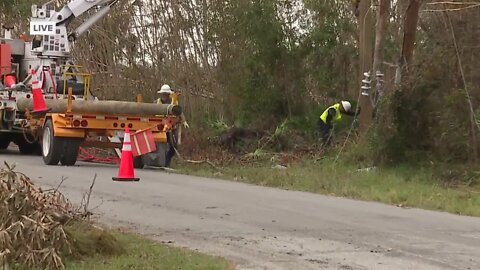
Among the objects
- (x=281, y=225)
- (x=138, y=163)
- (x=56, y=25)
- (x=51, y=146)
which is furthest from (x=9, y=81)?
(x=281, y=225)

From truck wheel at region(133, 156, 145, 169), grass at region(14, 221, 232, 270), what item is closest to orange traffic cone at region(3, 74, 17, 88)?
truck wheel at region(133, 156, 145, 169)

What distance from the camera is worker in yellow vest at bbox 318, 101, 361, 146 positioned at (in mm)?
20953

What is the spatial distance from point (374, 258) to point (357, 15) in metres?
14.4

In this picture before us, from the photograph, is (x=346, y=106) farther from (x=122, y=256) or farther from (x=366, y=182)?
(x=122, y=256)

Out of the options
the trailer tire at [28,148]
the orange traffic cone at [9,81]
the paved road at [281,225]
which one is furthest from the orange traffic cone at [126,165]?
the trailer tire at [28,148]

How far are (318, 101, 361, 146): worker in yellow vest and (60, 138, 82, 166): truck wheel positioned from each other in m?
6.70

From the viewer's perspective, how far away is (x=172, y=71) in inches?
1061

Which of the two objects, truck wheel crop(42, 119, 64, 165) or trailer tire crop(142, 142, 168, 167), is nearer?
truck wheel crop(42, 119, 64, 165)

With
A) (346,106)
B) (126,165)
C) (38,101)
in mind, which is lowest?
(126,165)

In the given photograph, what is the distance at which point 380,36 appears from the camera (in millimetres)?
20094

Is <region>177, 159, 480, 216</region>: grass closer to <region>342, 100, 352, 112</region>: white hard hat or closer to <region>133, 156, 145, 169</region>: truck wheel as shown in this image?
<region>133, 156, 145, 169</region>: truck wheel

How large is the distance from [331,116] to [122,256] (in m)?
14.0

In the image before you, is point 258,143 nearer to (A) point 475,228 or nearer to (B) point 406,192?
(B) point 406,192

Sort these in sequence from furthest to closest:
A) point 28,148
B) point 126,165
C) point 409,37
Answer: point 28,148 → point 409,37 → point 126,165
